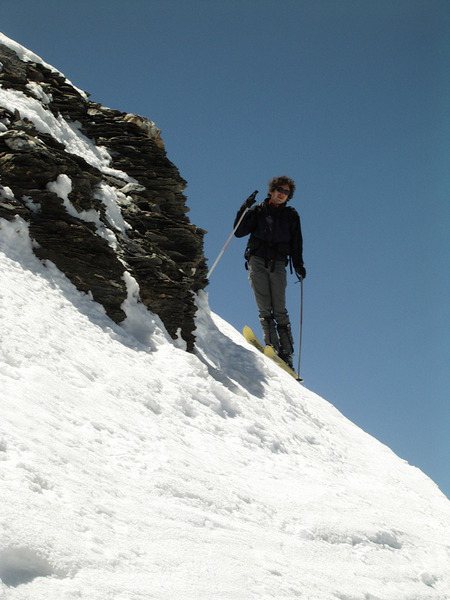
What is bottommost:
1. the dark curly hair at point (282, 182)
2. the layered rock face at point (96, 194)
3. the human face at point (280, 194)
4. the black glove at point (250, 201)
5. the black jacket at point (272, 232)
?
the layered rock face at point (96, 194)

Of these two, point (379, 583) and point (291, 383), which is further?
point (291, 383)

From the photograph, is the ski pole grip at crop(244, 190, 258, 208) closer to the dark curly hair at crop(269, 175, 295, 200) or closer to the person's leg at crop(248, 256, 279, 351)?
the dark curly hair at crop(269, 175, 295, 200)

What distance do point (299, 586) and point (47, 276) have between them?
4960 millimetres

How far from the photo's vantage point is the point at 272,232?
40.6 feet

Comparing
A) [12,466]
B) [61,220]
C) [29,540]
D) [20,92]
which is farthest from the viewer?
[20,92]

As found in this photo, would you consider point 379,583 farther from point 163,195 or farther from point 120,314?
point 163,195

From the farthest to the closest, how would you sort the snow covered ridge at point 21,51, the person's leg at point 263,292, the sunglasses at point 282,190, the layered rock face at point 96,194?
the person's leg at point 263,292 < the sunglasses at point 282,190 < the snow covered ridge at point 21,51 < the layered rock face at point 96,194

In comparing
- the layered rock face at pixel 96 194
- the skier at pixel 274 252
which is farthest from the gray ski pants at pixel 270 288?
the layered rock face at pixel 96 194

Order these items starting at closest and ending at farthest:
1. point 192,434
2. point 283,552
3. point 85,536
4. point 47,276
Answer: point 85,536 → point 283,552 → point 192,434 → point 47,276

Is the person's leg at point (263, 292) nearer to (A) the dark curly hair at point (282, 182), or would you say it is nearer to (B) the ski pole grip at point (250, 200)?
(B) the ski pole grip at point (250, 200)

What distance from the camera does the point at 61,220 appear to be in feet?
27.2

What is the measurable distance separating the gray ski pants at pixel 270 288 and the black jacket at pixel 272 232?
18 cm

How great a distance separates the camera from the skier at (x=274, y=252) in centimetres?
1241

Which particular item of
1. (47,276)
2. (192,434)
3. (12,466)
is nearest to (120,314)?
(47,276)
